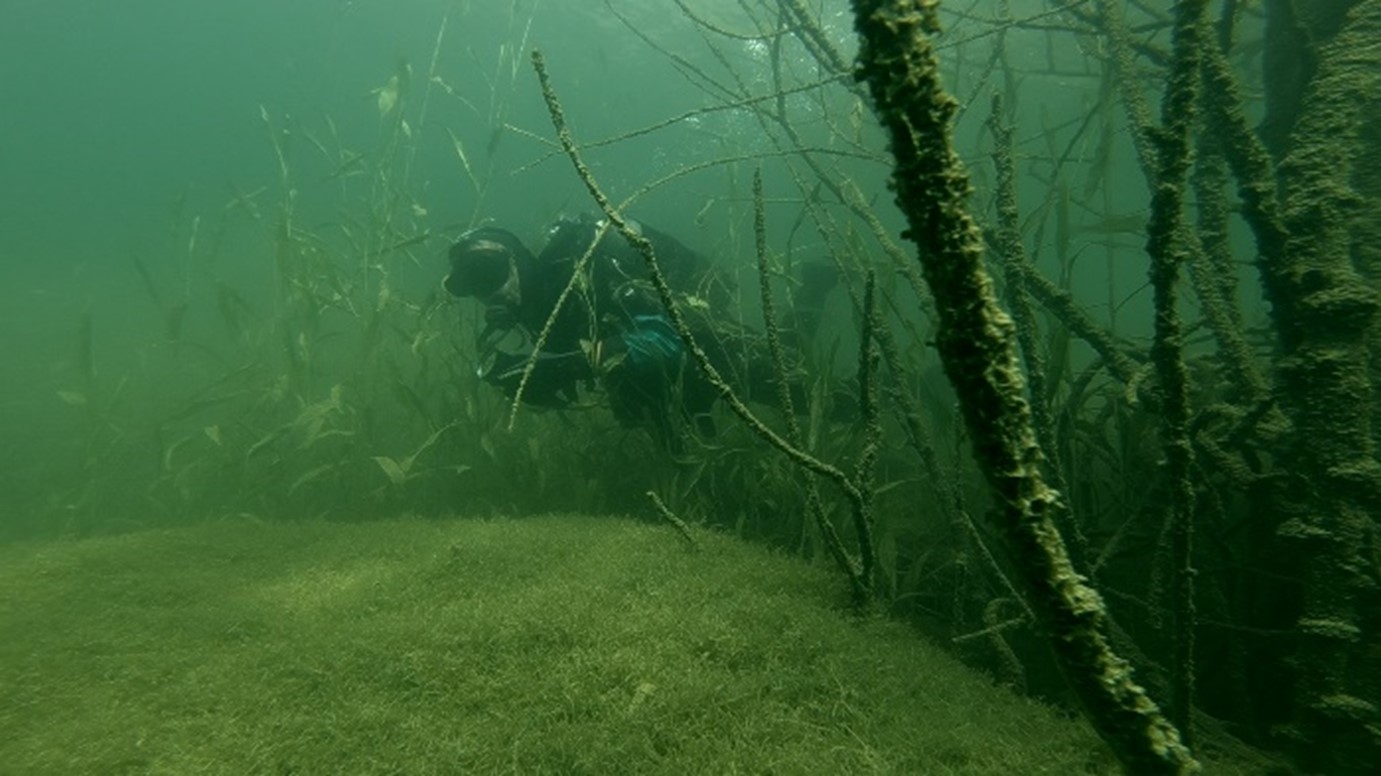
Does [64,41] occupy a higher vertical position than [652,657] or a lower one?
higher

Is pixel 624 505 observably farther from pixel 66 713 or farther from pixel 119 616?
pixel 66 713

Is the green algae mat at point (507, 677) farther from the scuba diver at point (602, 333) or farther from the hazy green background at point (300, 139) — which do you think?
the hazy green background at point (300, 139)

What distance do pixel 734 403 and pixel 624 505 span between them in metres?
3.50

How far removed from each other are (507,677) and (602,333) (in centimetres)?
339

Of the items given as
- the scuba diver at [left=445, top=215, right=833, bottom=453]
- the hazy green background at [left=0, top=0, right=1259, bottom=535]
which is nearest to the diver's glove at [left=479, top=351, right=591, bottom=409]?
the scuba diver at [left=445, top=215, right=833, bottom=453]

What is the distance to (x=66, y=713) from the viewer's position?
2.33 m

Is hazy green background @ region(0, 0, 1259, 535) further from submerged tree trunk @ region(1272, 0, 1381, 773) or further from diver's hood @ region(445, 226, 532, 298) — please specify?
submerged tree trunk @ region(1272, 0, 1381, 773)

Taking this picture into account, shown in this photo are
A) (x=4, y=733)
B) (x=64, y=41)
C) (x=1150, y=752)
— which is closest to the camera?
(x=1150, y=752)

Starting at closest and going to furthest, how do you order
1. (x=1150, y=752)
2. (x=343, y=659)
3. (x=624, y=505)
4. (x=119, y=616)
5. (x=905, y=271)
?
(x=1150, y=752), (x=343, y=659), (x=119, y=616), (x=905, y=271), (x=624, y=505)

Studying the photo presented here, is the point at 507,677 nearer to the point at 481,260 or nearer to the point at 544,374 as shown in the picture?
the point at 544,374

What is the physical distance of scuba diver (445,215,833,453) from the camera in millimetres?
Result: 4871

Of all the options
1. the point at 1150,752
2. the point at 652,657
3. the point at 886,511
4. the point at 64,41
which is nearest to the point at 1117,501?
the point at 886,511

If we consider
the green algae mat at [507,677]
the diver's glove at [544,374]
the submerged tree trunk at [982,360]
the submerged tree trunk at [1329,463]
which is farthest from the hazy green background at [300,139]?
the green algae mat at [507,677]

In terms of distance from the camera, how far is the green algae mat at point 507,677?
6.45 feet
